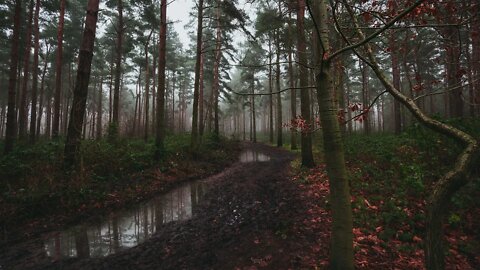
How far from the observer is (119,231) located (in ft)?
18.7

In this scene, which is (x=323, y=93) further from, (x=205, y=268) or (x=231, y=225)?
(x=231, y=225)

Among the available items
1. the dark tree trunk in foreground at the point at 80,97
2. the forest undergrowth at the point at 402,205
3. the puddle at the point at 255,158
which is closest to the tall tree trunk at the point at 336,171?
the forest undergrowth at the point at 402,205

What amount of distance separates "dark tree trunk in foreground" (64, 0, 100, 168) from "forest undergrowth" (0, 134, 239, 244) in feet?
1.06

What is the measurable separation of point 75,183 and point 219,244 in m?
4.89

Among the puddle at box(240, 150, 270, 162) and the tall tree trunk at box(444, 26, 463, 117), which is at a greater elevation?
the tall tree trunk at box(444, 26, 463, 117)

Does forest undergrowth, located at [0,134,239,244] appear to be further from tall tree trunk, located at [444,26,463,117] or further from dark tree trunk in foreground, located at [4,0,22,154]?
tall tree trunk, located at [444,26,463,117]

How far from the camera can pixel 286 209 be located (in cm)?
634

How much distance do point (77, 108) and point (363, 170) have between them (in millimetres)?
9431

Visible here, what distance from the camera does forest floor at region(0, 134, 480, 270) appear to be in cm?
414

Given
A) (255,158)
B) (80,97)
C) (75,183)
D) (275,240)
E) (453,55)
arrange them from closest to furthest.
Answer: (453,55), (275,240), (75,183), (80,97), (255,158)

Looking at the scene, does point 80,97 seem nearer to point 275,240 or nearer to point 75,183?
point 75,183

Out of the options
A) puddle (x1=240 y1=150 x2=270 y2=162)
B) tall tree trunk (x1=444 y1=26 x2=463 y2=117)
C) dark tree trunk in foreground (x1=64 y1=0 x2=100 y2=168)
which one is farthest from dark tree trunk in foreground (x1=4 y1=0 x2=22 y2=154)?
tall tree trunk (x1=444 y1=26 x2=463 y2=117)

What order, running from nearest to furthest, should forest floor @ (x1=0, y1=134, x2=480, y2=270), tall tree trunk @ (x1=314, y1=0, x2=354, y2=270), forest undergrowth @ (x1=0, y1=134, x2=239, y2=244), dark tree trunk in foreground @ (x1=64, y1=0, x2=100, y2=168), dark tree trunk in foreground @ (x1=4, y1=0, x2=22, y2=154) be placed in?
tall tree trunk @ (x1=314, y1=0, x2=354, y2=270), forest floor @ (x1=0, y1=134, x2=480, y2=270), forest undergrowth @ (x1=0, y1=134, x2=239, y2=244), dark tree trunk in foreground @ (x1=64, y1=0, x2=100, y2=168), dark tree trunk in foreground @ (x1=4, y1=0, x2=22, y2=154)

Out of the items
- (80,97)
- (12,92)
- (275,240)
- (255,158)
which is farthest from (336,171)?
(12,92)
